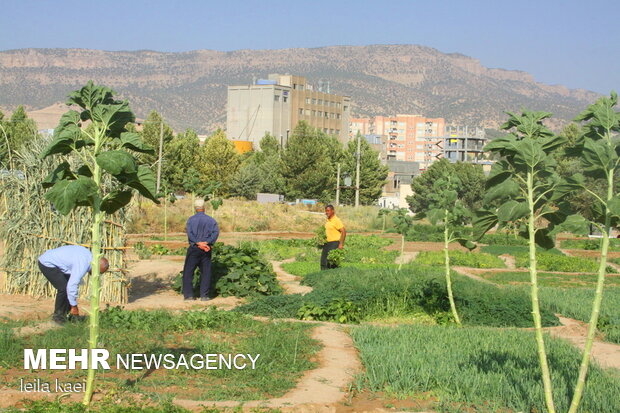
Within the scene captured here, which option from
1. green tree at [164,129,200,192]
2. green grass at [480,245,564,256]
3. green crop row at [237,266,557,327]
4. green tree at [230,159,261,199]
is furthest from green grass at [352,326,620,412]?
green tree at [230,159,261,199]

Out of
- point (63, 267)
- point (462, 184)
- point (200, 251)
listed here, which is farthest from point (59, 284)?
point (462, 184)

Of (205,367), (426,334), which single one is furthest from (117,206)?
(426,334)

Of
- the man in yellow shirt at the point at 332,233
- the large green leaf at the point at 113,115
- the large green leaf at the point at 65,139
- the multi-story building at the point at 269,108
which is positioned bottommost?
the man in yellow shirt at the point at 332,233

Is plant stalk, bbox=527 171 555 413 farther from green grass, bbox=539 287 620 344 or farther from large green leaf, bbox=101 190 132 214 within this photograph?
green grass, bbox=539 287 620 344

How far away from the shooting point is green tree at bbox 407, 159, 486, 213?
8231 cm

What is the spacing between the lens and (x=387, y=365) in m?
8.73

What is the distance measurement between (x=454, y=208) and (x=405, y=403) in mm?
6472

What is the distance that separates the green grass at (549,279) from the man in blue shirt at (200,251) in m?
8.38

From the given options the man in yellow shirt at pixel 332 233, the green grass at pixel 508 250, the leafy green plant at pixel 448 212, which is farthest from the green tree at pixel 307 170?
the leafy green plant at pixel 448 212

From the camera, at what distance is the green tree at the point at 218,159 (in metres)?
72.8

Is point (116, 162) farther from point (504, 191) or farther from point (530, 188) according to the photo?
point (530, 188)

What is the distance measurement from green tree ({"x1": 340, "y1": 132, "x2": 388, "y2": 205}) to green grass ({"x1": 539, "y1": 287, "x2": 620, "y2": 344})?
5574 cm

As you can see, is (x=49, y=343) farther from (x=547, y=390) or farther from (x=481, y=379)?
(x=547, y=390)

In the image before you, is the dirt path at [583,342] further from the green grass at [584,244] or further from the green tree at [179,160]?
the green tree at [179,160]
